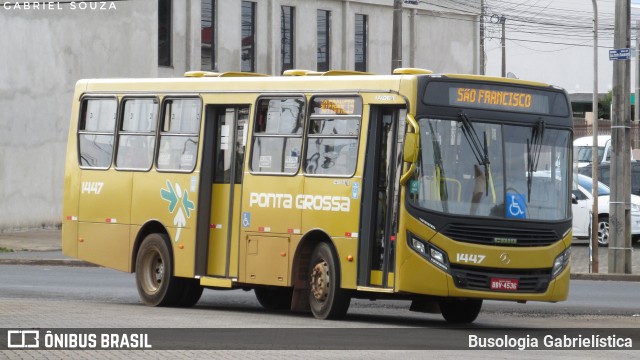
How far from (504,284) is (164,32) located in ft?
98.0

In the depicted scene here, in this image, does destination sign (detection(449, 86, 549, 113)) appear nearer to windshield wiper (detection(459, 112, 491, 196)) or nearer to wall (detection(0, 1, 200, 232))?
windshield wiper (detection(459, 112, 491, 196))

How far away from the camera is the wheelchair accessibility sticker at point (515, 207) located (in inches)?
666

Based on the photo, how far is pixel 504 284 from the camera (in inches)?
659

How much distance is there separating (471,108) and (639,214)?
19.9m

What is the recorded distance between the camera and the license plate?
16703 millimetres

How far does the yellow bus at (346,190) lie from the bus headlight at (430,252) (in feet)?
0.05

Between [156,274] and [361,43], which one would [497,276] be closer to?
[156,274]

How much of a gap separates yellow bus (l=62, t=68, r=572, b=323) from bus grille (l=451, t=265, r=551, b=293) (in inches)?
0.6

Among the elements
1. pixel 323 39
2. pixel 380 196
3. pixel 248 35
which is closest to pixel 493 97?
pixel 380 196

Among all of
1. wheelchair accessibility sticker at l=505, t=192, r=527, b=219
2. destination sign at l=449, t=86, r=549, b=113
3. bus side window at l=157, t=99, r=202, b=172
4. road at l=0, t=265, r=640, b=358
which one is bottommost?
road at l=0, t=265, r=640, b=358

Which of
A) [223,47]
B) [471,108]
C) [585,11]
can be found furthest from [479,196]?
[585,11]

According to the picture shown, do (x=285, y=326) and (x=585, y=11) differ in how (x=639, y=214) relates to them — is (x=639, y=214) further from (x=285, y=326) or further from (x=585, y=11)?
(x=585, y=11)

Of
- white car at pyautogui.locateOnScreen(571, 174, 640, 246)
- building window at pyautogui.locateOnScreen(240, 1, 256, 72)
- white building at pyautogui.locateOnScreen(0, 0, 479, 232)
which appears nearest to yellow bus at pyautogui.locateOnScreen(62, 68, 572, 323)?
white car at pyautogui.locateOnScreen(571, 174, 640, 246)

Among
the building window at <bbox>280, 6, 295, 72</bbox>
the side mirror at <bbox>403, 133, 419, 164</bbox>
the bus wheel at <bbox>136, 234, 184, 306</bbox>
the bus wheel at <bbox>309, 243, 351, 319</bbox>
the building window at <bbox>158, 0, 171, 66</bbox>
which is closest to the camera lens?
the side mirror at <bbox>403, 133, 419, 164</bbox>
